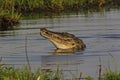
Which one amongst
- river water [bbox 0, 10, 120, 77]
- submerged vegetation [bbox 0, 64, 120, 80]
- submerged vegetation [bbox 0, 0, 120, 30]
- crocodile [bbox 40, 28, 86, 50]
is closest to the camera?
submerged vegetation [bbox 0, 64, 120, 80]

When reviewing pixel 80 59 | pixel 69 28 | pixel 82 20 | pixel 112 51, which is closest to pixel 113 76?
pixel 80 59

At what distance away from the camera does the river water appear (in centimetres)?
1116

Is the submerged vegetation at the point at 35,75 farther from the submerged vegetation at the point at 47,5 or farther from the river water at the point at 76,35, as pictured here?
the submerged vegetation at the point at 47,5

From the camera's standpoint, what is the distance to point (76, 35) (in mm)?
15984

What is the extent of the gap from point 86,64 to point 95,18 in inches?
353

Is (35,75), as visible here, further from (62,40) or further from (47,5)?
(47,5)

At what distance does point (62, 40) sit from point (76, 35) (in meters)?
2.22

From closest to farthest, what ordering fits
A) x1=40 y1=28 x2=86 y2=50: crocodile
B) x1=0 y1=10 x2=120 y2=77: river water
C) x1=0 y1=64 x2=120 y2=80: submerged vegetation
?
x1=0 y1=64 x2=120 y2=80: submerged vegetation → x1=0 y1=10 x2=120 y2=77: river water → x1=40 y1=28 x2=86 y2=50: crocodile

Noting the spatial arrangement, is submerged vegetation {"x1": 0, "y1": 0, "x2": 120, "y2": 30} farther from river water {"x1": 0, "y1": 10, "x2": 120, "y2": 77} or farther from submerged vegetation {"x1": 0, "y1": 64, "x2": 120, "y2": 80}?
submerged vegetation {"x1": 0, "y1": 64, "x2": 120, "y2": 80}

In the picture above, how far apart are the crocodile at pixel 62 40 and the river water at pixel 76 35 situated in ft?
0.63

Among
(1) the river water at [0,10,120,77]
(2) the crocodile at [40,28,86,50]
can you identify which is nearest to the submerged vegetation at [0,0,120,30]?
(1) the river water at [0,10,120,77]

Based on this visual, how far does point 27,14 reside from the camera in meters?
22.2

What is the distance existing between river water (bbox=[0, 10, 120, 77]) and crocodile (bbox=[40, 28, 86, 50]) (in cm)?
19

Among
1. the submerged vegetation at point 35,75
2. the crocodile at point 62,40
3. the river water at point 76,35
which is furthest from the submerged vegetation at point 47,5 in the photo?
the submerged vegetation at point 35,75
